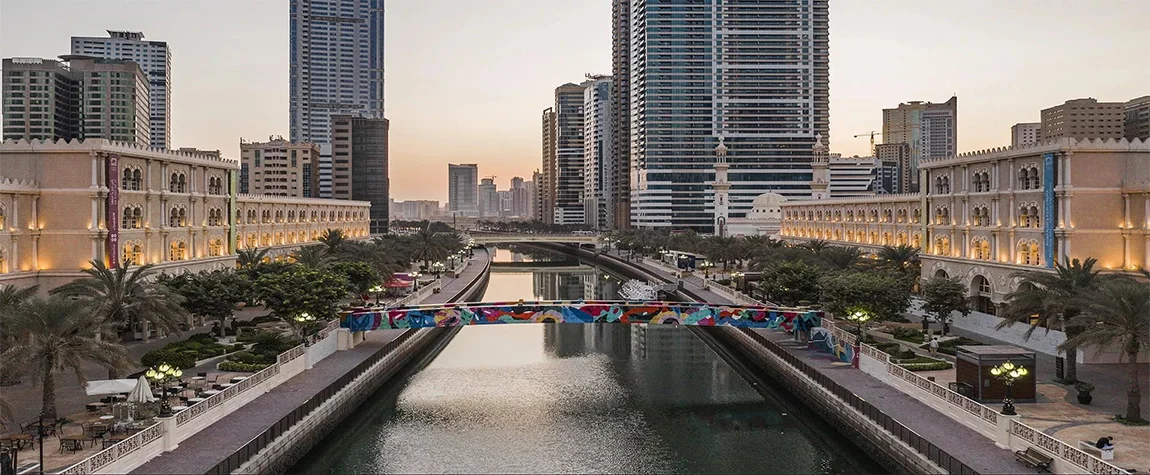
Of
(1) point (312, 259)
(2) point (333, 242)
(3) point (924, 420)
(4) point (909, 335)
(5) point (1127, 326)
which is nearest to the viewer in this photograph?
(5) point (1127, 326)

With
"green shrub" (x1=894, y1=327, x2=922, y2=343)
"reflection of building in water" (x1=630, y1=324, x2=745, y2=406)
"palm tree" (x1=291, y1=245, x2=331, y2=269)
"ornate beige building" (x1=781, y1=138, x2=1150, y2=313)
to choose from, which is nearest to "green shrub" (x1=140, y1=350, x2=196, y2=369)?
"palm tree" (x1=291, y1=245, x2=331, y2=269)

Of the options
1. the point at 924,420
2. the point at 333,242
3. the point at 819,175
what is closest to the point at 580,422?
the point at 924,420

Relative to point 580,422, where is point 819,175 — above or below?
above

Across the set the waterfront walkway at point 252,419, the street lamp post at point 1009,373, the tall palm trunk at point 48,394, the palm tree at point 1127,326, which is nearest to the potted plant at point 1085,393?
the palm tree at point 1127,326

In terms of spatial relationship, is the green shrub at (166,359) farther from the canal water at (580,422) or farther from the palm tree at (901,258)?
the palm tree at (901,258)

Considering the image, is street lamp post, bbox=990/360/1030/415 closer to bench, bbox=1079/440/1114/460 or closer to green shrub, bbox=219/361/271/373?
bench, bbox=1079/440/1114/460

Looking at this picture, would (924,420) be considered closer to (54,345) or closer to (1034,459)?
(1034,459)

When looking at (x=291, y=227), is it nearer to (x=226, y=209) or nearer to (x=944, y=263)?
(x=226, y=209)
